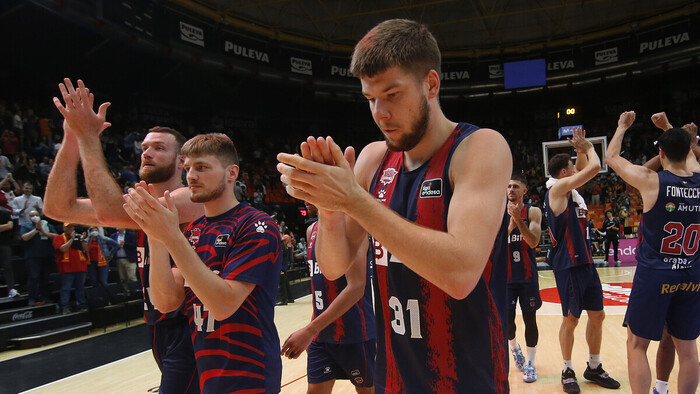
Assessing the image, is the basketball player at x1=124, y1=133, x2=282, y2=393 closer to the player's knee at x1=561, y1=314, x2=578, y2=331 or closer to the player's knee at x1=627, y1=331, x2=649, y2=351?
the player's knee at x1=627, y1=331, x2=649, y2=351

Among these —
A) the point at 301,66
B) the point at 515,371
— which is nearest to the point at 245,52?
the point at 301,66

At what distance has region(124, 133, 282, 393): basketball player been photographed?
2.30 meters

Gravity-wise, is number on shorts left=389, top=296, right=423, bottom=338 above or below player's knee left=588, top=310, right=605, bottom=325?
above

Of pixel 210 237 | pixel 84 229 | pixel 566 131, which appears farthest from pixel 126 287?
pixel 566 131

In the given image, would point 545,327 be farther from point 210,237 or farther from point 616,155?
point 210,237

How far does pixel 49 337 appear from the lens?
7.95m

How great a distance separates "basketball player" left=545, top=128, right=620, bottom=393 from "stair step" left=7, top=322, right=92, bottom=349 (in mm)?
7668

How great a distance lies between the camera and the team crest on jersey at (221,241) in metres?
2.57

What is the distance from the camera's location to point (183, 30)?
702 inches

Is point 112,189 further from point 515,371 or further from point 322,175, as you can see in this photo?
point 515,371

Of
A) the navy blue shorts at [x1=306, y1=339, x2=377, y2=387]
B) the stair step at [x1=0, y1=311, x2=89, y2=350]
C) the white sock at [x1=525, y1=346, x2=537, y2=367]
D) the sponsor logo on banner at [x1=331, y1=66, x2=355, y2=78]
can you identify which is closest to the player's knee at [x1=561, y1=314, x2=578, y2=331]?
the white sock at [x1=525, y1=346, x2=537, y2=367]

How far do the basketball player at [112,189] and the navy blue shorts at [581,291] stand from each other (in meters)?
3.93

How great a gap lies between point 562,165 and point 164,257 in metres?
4.51

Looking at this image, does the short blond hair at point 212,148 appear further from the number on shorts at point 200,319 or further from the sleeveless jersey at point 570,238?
the sleeveless jersey at point 570,238
